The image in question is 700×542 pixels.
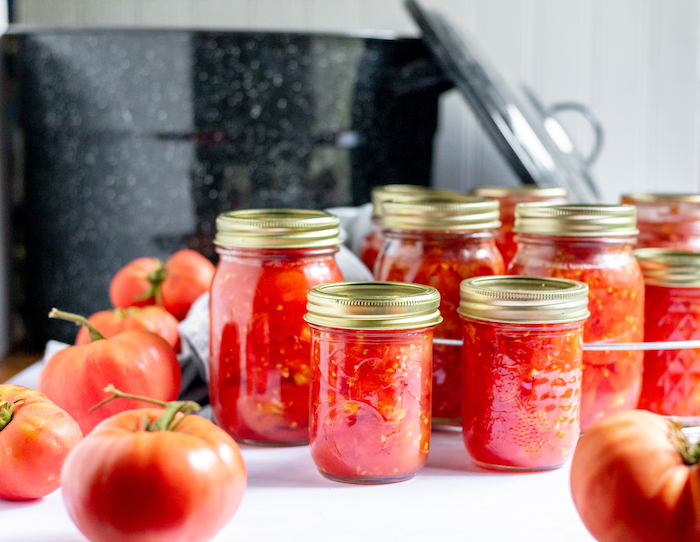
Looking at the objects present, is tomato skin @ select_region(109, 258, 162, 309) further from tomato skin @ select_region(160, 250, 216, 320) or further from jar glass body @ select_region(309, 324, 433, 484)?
jar glass body @ select_region(309, 324, 433, 484)

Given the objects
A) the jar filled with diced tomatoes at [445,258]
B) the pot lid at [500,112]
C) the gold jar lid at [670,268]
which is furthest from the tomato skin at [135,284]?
the gold jar lid at [670,268]

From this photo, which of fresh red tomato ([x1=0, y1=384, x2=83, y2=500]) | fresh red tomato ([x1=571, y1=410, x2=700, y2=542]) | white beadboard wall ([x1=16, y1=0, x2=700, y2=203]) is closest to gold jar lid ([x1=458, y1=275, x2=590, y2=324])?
fresh red tomato ([x1=571, y1=410, x2=700, y2=542])

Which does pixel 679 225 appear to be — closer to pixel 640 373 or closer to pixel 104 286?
pixel 640 373

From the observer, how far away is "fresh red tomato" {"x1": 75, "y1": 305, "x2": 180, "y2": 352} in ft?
2.69

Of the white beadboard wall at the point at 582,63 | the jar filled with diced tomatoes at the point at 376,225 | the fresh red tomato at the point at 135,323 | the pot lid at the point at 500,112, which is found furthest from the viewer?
the white beadboard wall at the point at 582,63

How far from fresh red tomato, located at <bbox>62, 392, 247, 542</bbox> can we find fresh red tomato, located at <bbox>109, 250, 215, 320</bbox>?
0.52m

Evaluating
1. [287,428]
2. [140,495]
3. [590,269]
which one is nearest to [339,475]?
[287,428]

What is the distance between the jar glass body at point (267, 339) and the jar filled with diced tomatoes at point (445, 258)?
0.09 metres

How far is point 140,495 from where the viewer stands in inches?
17.5

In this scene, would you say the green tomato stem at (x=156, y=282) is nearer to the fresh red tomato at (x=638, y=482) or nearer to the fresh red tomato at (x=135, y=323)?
the fresh red tomato at (x=135, y=323)

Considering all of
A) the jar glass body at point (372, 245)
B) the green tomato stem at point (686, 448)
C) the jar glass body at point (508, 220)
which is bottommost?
the green tomato stem at point (686, 448)

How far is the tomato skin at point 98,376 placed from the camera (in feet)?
2.22

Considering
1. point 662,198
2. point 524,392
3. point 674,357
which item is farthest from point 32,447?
point 662,198

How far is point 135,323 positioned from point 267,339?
226 mm
